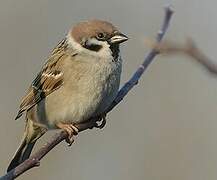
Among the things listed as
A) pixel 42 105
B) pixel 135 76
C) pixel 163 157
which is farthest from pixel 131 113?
pixel 135 76

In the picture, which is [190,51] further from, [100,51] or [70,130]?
[100,51]

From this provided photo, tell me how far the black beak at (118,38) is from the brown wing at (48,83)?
34 cm

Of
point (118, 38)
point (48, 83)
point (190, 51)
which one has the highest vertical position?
point (190, 51)

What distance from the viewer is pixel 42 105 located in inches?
119

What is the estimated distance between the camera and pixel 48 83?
289cm

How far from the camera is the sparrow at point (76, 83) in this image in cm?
263

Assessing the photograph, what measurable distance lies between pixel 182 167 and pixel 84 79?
1163 mm

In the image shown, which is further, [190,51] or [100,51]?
[100,51]

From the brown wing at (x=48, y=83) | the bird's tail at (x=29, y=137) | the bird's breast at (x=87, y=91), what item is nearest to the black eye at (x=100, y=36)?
the bird's breast at (x=87, y=91)

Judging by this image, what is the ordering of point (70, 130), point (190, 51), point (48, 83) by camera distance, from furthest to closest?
point (48, 83)
point (70, 130)
point (190, 51)

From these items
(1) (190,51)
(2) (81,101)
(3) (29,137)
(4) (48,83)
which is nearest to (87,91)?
(2) (81,101)

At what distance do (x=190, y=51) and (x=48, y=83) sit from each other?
2365 mm

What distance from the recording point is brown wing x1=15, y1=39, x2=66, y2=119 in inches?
113

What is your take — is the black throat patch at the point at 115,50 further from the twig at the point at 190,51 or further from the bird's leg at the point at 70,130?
the twig at the point at 190,51
